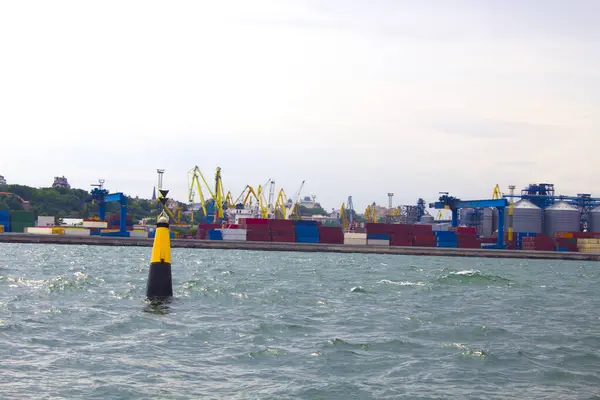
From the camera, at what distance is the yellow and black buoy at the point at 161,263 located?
23.6 metres

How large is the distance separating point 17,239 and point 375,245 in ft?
185

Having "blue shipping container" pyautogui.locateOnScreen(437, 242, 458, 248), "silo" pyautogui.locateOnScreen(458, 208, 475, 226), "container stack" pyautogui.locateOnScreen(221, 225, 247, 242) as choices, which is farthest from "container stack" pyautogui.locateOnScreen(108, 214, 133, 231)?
"silo" pyautogui.locateOnScreen(458, 208, 475, 226)

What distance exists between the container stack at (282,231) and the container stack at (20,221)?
47071mm

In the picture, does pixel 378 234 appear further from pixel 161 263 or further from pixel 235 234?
pixel 161 263

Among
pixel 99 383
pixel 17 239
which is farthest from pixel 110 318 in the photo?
pixel 17 239

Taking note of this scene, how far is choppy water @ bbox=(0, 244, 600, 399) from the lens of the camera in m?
13.9

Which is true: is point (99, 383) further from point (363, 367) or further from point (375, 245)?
point (375, 245)

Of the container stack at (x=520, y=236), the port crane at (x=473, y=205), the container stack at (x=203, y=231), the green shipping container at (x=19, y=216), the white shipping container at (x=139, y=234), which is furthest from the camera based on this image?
the green shipping container at (x=19, y=216)

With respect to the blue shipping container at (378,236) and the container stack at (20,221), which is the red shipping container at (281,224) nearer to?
the blue shipping container at (378,236)

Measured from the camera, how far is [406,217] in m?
186

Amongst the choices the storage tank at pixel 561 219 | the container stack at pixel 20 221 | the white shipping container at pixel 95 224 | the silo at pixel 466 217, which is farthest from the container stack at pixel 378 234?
the container stack at pixel 20 221

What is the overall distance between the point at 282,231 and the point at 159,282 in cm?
10239

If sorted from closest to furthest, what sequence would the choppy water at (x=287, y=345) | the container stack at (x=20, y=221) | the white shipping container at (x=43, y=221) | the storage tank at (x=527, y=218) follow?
the choppy water at (x=287, y=345) < the container stack at (x=20, y=221) < the storage tank at (x=527, y=218) < the white shipping container at (x=43, y=221)

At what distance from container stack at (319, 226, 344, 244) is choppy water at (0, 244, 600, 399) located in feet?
317
